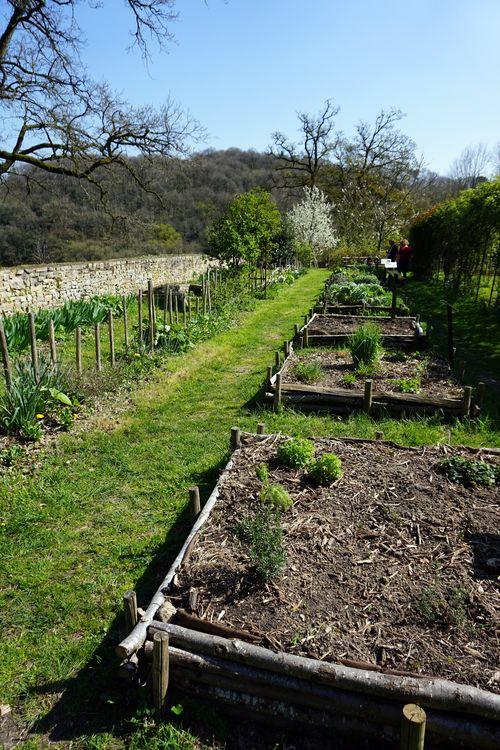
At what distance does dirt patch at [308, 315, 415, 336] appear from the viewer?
35.3 ft

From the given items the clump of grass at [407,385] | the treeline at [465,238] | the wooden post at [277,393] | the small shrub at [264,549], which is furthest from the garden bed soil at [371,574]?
the treeline at [465,238]

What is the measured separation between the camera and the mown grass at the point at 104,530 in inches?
111

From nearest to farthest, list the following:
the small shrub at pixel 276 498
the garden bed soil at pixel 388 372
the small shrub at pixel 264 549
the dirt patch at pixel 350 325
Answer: the small shrub at pixel 264 549 < the small shrub at pixel 276 498 < the garden bed soil at pixel 388 372 < the dirt patch at pixel 350 325

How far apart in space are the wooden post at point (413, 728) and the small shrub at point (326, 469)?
7.83ft

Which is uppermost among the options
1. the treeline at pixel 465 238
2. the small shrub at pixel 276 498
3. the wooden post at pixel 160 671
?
the treeline at pixel 465 238

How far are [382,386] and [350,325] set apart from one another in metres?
4.33

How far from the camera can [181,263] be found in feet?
74.8

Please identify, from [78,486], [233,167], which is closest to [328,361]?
[78,486]

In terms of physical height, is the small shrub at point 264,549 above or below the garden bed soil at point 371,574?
above

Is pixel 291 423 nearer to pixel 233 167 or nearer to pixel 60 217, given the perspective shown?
pixel 60 217

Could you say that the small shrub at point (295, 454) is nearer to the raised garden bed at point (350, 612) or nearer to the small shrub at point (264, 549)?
the raised garden bed at point (350, 612)

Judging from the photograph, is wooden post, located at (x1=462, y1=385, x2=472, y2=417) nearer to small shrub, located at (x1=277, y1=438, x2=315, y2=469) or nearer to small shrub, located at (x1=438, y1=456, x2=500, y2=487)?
small shrub, located at (x1=438, y1=456, x2=500, y2=487)

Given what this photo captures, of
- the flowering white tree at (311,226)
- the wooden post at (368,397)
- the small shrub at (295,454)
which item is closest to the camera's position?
the small shrub at (295,454)

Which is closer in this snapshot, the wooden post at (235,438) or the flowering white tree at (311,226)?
the wooden post at (235,438)
